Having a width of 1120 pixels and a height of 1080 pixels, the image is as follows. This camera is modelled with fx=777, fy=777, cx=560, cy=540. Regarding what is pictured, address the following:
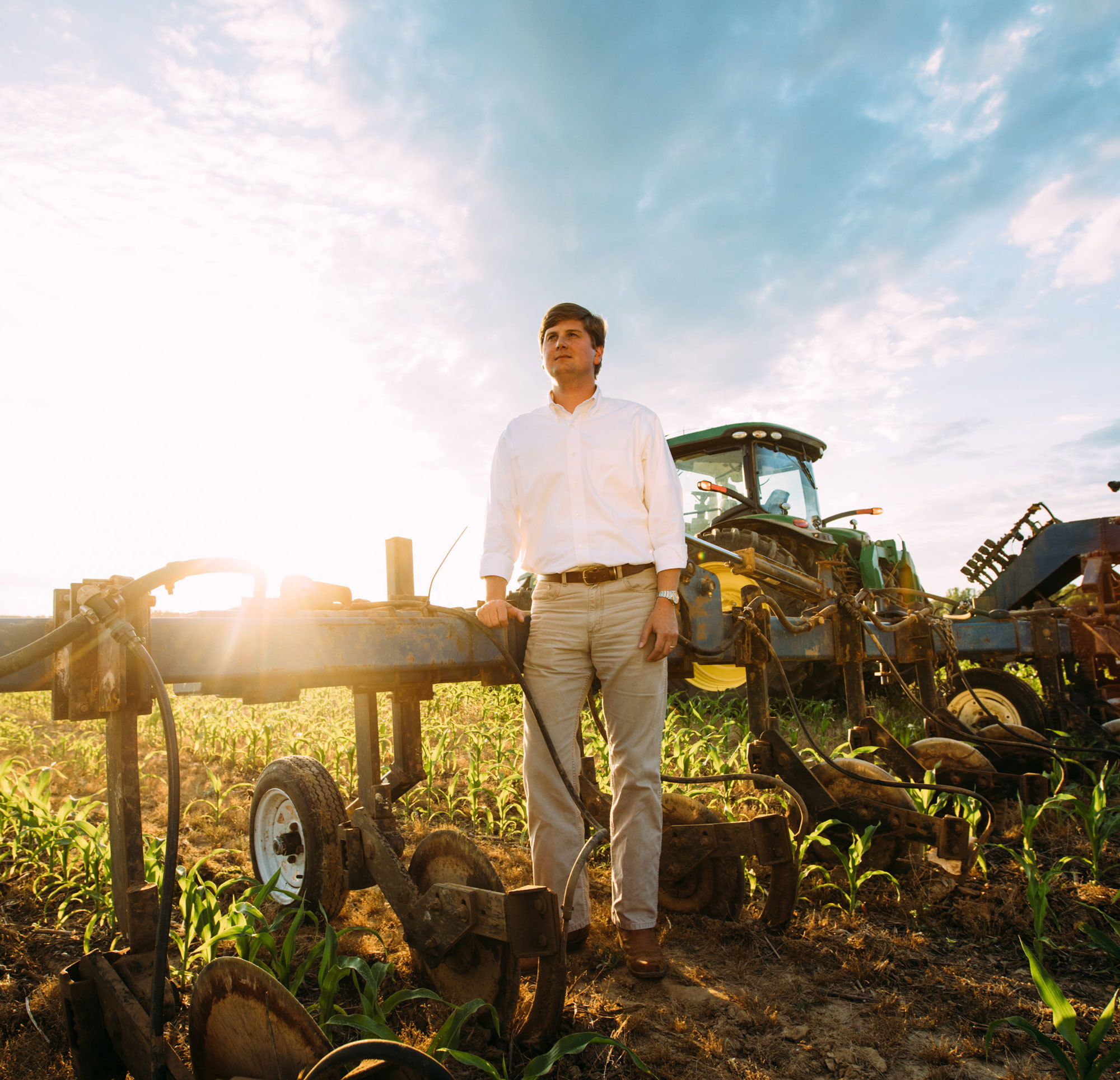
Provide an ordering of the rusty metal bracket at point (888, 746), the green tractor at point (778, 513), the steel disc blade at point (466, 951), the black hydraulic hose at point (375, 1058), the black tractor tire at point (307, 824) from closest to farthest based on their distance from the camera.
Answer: the black hydraulic hose at point (375, 1058)
the steel disc blade at point (466, 951)
the black tractor tire at point (307, 824)
the rusty metal bracket at point (888, 746)
the green tractor at point (778, 513)

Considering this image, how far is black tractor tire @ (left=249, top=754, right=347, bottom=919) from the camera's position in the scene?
2629 mm

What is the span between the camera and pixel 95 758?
18.3ft

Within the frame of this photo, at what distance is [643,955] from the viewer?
231cm

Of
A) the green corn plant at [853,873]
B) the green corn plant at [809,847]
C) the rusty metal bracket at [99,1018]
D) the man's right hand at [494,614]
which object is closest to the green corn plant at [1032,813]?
the green corn plant at [853,873]

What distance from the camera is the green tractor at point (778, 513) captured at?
6.41 m

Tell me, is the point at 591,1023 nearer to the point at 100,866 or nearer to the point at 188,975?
the point at 188,975

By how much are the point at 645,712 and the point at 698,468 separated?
204 inches

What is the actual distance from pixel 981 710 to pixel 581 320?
376cm

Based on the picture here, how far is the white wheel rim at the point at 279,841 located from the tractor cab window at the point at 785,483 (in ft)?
16.4

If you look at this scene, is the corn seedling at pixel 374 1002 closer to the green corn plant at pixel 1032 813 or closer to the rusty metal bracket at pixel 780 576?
the rusty metal bracket at pixel 780 576

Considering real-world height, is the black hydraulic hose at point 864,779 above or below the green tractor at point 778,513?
below

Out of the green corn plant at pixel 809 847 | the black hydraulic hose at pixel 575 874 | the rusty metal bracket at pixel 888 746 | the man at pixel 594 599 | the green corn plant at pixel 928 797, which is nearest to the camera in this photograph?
the black hydraulic hose at pixel 575 874

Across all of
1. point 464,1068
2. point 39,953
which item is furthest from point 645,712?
point 39,953

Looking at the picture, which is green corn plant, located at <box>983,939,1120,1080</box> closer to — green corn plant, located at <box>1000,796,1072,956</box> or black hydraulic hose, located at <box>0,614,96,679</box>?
green corn plant, located at <box>1000,796,1072,956</box>
